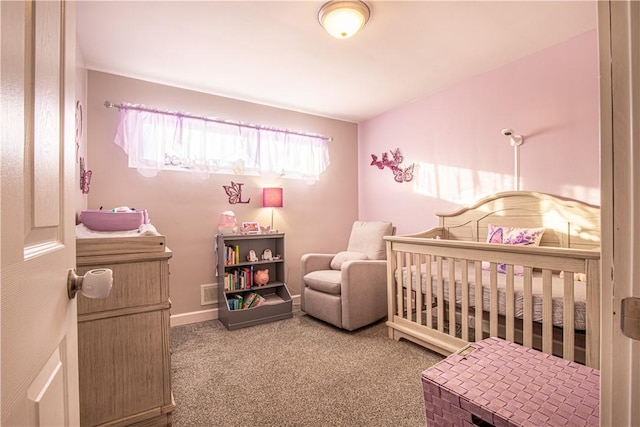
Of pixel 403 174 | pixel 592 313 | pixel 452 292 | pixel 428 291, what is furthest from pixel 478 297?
pixel 403 174

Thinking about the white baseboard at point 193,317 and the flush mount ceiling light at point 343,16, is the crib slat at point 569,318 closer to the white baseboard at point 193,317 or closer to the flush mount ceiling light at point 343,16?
the flush mount ceiling light at point 343,16

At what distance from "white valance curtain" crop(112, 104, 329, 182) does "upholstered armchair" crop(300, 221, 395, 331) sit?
114 centimetres

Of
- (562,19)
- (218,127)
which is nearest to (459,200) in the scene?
(562,19)

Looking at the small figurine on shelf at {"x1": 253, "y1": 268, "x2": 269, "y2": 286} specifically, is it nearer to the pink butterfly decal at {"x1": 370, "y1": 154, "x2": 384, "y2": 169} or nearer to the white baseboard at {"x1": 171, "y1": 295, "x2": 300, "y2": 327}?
the white baseboard at {"x1": 171, "y1": 295, "x2": 300, "y2": 327}

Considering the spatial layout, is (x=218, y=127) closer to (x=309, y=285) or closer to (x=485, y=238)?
(x=309, y=285)

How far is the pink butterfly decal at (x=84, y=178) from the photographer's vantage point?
7.71 feet

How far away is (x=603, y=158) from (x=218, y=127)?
3.28 metres

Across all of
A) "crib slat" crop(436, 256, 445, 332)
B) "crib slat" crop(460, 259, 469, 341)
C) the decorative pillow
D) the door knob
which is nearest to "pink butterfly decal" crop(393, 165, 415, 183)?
the decorative pillow

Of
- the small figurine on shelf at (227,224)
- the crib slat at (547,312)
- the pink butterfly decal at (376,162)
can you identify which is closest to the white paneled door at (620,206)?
the crib slat at (547,312)

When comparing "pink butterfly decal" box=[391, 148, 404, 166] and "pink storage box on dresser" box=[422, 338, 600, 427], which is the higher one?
"pink butterfly decal" box=[391, 148, 404, 166]

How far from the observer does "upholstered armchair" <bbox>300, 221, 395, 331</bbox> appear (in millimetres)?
2748

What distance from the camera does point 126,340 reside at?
1.44m

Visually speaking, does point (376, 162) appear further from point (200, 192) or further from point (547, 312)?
point (547, 312)

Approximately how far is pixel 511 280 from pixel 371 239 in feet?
5.40
